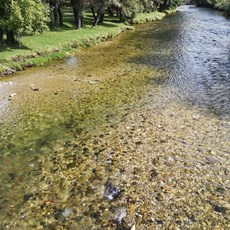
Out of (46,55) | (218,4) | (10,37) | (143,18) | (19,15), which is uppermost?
(19,15)

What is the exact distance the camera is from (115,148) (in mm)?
13977

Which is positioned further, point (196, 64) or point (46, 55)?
point (46, 55)

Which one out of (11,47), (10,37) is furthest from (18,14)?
(10,37)

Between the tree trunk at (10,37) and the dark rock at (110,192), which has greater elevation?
the tree trunk at (10,37)

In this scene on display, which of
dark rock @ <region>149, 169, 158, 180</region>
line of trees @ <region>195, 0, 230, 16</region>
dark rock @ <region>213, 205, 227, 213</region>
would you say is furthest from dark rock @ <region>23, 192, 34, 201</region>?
line of trees @ <region>195, 0, 230, 16</region>

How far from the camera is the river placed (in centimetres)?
1005

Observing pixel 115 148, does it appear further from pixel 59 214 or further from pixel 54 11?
pixel 54 11

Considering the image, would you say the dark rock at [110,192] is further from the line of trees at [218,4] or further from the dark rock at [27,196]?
the line of trees at [218,4]

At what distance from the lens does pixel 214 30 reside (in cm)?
5022

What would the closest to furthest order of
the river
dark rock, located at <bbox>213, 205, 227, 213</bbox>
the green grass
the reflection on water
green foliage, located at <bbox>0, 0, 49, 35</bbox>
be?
dark rock, located at <bbox>213, 205, 227, 213</bbox> → the river → the reflection on water → green foliage, located at <bbox>0, 0, 49, 35</bbox> → the green grass

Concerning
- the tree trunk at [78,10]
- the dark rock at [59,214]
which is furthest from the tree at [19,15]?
the dark rock at [59,214]

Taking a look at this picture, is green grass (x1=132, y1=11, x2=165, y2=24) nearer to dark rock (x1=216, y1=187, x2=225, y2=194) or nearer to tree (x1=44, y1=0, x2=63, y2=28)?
tree (x1=44, y1=0, x2=63, y2=28)

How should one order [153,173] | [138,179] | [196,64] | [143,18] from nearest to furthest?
[138,179]
[153,173]
[196,64]
[143,18]

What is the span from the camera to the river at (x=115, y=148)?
10.0m
